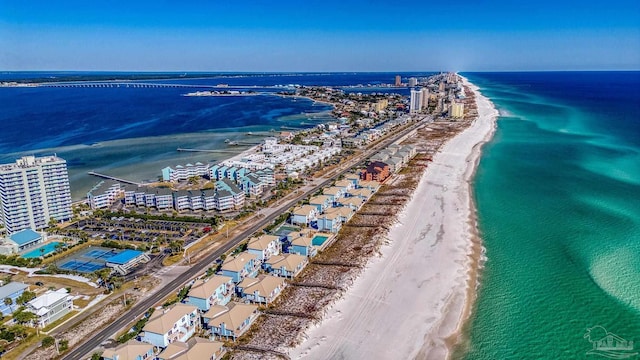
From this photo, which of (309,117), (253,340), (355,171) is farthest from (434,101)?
(253,340)

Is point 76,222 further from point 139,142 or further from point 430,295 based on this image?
point 139,142

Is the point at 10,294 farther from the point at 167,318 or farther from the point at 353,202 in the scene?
the point at 353,202

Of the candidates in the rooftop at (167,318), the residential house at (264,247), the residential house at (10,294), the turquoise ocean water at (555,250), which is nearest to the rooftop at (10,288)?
the residential house at (10,294)

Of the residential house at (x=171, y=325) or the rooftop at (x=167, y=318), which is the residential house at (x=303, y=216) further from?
the rooftop at (x=167, y=318)

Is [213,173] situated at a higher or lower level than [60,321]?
higher

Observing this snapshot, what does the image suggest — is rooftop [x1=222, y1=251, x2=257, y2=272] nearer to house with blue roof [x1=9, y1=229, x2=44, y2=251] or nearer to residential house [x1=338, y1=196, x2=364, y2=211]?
residential house [x1=338, y1=196, x2=364, y2=211]

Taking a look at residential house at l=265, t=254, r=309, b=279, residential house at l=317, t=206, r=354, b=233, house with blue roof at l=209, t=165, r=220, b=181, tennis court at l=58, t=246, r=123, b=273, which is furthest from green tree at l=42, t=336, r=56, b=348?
house with blue roof at l=209, t=165, r=220, b=181

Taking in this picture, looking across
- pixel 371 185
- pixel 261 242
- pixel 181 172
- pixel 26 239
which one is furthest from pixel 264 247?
pixel 181 172
